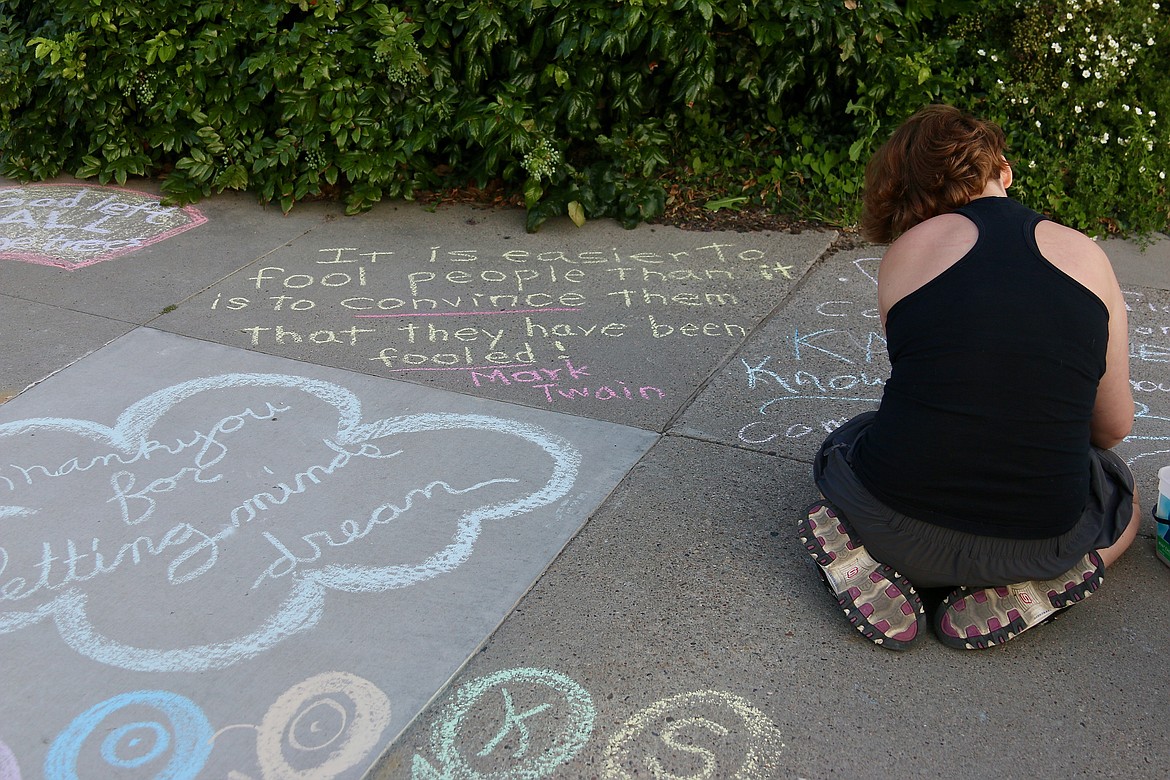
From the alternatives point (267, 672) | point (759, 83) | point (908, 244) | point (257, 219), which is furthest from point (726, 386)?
point (257, 219)

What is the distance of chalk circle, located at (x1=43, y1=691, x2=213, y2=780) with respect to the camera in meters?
2.21

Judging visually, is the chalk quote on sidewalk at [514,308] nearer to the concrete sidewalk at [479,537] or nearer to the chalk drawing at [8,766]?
the concrete sidewalk at [479,537]

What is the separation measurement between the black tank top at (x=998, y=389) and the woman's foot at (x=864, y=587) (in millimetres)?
166

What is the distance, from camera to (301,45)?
516cm

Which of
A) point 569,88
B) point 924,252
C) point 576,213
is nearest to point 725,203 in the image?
point 576,213

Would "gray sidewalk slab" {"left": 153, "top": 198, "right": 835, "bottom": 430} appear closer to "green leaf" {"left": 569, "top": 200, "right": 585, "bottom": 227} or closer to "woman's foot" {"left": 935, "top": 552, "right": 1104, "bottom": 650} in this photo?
"green leaf" {"left": 569, "top": 200, "right": 585, "bottom": 227}

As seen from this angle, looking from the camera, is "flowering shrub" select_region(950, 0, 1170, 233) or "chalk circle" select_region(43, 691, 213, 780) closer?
"chalk circle" select_region(43, 691, 213, 780)

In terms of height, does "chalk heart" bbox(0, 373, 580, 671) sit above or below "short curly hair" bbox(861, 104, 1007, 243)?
below

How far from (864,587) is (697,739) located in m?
0.60

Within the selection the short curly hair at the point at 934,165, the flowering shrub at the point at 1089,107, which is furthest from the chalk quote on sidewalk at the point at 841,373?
the short curly hair at the point at 934,165

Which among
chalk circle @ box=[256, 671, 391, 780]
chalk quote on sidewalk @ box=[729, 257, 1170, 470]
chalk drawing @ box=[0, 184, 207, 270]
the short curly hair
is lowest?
chalk quote on sidewalk @ box=[729, 257, 1170, 470]

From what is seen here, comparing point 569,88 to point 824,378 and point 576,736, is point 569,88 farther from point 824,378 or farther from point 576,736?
point 576,736

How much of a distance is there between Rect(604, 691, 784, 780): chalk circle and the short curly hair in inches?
51.6

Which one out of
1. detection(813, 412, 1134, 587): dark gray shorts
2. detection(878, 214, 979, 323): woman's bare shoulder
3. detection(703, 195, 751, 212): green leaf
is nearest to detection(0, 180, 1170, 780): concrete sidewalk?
detection(813, 412, 1134, 587): dark gray shorts
